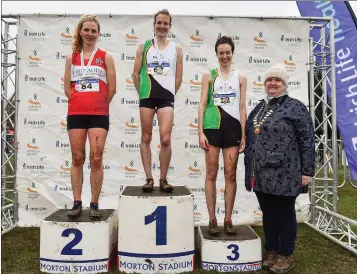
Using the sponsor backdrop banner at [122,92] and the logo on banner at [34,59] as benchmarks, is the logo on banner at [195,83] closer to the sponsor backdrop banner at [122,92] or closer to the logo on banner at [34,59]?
the sponsor backdrop banner at [122,92]

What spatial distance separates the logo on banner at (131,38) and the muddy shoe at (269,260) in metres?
3.48

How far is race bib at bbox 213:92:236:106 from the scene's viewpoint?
3.28 metres

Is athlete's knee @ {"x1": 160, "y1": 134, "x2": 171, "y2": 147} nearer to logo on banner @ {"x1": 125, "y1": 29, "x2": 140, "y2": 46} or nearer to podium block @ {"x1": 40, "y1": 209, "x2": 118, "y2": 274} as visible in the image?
podium block @ {"x1": 40, "y1": 209, "x2": 118, "y2": 274}

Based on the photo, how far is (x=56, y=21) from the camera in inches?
204

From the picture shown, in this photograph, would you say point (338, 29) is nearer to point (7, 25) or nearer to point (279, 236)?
point (279, 236)

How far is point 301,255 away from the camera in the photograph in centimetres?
383

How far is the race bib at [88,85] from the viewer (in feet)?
10.5

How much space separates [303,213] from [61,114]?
12.9 feet

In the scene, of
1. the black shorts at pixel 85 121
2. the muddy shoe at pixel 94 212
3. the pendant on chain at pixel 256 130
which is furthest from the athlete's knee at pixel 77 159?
the pendant on chain at pixel 256 130

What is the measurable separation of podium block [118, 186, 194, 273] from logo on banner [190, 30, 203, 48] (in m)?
2.88

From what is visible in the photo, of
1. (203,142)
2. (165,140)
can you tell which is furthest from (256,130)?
(165,140)

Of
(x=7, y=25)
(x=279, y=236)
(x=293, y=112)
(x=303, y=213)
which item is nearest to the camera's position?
(x=293, y=112)

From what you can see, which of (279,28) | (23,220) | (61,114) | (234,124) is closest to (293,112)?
(234,124)

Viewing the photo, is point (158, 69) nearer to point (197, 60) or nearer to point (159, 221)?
point (159, 221)
